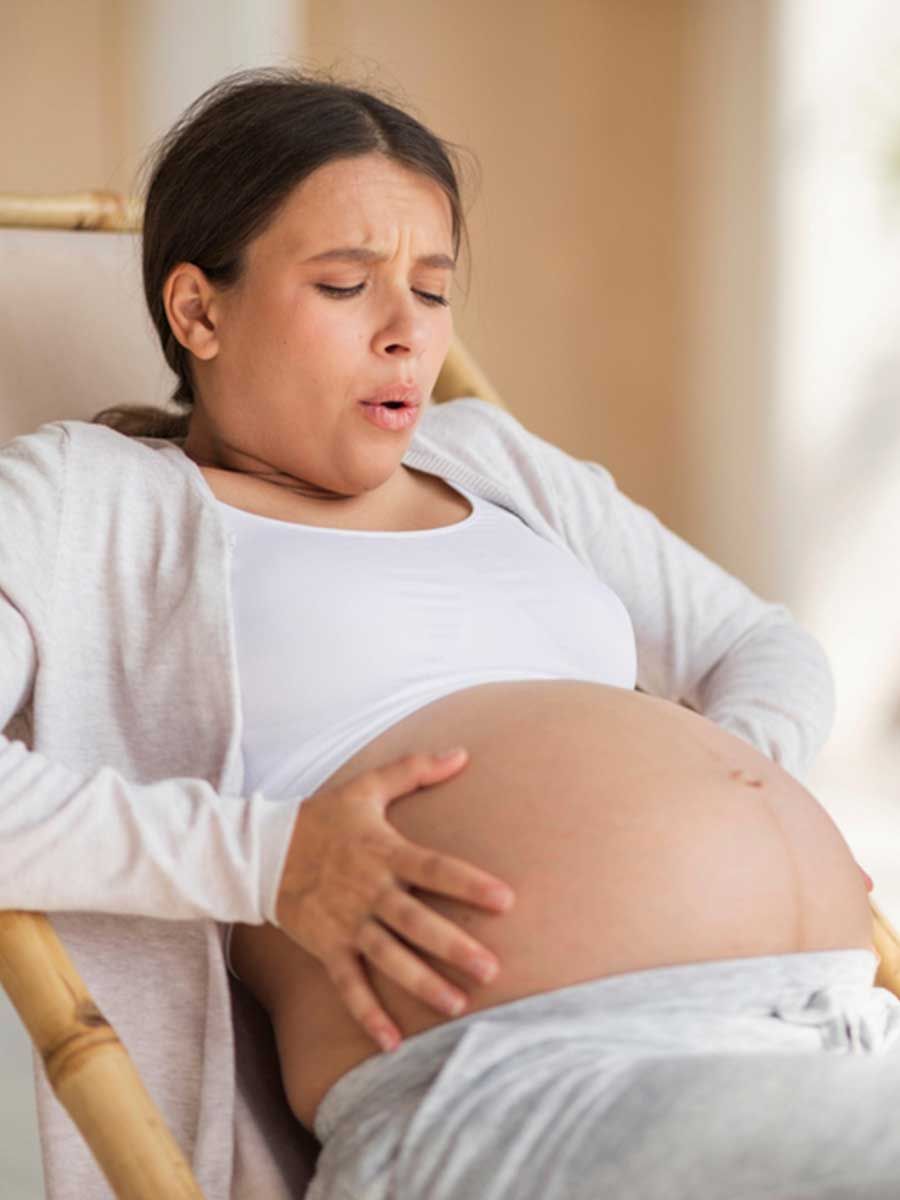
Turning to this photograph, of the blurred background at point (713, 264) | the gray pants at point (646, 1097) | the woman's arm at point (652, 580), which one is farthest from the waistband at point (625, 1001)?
the blurred background at point (713, 264)

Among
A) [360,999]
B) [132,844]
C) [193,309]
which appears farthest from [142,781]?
[193,309]

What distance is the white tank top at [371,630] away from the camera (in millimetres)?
1089

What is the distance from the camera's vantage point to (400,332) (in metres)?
1.17

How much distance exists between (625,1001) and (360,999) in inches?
5.8

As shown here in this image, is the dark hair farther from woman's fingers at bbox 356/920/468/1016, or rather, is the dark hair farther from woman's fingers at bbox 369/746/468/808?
woman's fingers at bbox 356/920/468/1016

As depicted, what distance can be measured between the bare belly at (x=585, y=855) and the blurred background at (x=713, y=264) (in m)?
1.93

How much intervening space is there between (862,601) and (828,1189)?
95.2 inches

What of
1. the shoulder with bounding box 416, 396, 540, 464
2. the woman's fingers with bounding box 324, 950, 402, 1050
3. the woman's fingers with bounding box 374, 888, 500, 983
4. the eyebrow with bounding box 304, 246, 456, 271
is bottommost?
the woman's fingers with bounding box 324, 950, 402, 1050

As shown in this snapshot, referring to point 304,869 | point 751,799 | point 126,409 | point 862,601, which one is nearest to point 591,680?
point 751,799

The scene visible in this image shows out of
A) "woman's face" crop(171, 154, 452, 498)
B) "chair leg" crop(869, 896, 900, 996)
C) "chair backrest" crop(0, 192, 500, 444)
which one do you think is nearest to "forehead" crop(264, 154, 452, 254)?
"woman's face" crop(171, 154, 452, 498)

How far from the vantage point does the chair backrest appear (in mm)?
1413

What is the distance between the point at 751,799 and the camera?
103cm

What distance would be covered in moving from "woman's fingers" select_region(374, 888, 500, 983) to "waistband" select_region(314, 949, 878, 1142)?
3 centimetres

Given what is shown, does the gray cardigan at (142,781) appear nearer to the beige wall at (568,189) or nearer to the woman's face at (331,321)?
the woman's face at (331,321)
